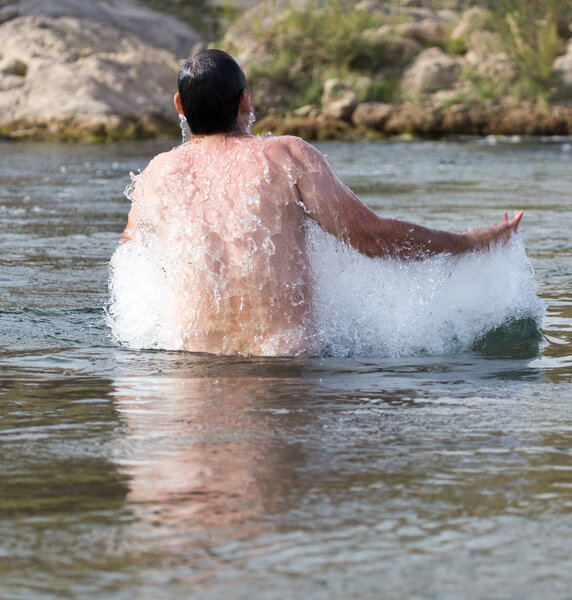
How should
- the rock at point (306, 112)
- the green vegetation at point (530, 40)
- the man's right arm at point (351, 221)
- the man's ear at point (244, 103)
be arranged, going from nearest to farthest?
1. the man's right arm at point (351, 221)
2. the man's ear at point (244, 103)
3. the green vegetation at point (530, 40)
4. the rock at point (306, 112)

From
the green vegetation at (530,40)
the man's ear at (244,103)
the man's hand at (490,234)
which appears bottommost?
the man's hand at (490,234)

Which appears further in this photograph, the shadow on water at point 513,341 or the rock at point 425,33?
the rock at point 425,33

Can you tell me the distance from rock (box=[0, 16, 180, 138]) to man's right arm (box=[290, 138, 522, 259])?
19026 mm

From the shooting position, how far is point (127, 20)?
28250 millimetres

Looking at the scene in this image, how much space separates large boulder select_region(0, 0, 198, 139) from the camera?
2323 centimetres

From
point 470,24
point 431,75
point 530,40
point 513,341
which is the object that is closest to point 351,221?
point 513,341

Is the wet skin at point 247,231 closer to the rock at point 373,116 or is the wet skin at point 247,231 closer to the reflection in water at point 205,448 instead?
the reflection in water at point 205,448

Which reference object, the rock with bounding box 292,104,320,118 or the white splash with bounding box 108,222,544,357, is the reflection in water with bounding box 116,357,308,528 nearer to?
the white splash with bounding box 108,222,544,357

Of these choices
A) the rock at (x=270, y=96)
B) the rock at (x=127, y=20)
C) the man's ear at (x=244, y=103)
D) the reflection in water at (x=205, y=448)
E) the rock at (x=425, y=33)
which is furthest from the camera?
the rock at (x=127, y=20)

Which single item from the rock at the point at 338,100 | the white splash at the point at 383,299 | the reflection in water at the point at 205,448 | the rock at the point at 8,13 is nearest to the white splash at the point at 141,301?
the white splash at the point at 383,299

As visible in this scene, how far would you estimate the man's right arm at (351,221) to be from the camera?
13.9 feet

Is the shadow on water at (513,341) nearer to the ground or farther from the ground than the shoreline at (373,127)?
nearer to the ground

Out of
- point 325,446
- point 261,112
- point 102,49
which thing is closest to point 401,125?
point 261,112

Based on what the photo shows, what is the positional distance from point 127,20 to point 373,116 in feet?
27.0
